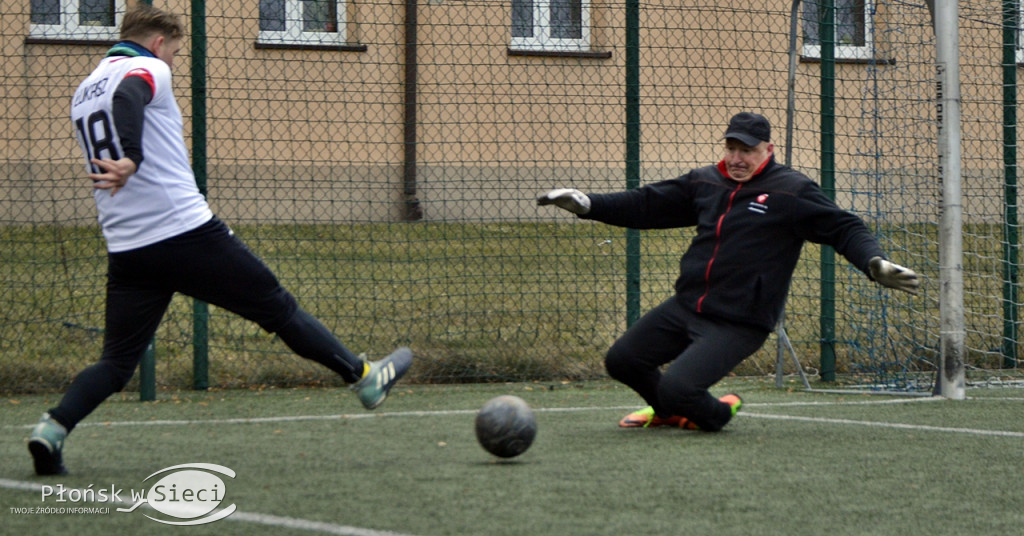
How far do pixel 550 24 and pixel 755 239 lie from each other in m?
3.70

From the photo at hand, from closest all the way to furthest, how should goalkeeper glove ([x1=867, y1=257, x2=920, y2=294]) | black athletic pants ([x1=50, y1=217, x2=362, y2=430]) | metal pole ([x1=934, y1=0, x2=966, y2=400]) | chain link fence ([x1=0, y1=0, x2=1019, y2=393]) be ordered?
black athletic pants ([x1=50, y1=217, x2=362, y2=430]) → goalkeeper glove ([x1=867, y1=257, x2=920, y2=294]) → metal pole ([x1=934, y1=0, x2=966, y2=400]) → chain link fence ([x1=0, y1=0, x2=1019, y2=393])

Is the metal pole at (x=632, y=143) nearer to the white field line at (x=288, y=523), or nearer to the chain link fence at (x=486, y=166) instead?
the chain link fence at (x=486, y=166)

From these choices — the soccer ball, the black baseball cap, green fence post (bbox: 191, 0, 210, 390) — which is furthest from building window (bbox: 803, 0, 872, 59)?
the soccer ball

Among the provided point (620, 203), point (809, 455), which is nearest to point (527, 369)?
point (620, 203)

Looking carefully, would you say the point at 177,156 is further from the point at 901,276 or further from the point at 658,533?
the point at 901,276

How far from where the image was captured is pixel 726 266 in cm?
602

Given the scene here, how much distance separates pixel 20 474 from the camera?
15.7 ft

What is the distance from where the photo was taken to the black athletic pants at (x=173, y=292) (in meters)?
4.80

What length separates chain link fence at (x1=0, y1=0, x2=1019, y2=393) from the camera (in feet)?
27.1

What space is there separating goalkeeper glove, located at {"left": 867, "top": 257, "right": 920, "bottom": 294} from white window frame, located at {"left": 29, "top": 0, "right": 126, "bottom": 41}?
544cm

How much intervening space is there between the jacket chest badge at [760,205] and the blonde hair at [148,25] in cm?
287

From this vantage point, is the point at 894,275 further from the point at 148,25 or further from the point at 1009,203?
the point at 1009,203

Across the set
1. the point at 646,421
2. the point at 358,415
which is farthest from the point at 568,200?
the point at 358,415

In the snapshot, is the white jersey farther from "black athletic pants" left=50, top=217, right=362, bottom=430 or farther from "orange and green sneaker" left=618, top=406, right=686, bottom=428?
"orange and green sneaker" left=618, top=406, right=686, bottom=428
